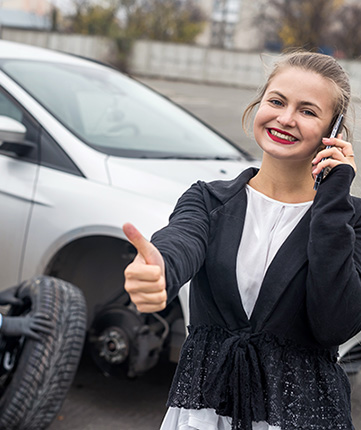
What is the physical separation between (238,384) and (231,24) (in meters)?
50.5

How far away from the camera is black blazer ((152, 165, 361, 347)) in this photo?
1.58m

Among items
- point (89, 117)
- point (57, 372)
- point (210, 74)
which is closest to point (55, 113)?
point (89, 117)

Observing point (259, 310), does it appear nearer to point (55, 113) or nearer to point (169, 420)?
point (169, 420)

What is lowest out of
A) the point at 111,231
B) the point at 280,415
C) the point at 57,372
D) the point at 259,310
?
the point at 57,372

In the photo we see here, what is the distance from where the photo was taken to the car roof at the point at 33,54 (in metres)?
4.30

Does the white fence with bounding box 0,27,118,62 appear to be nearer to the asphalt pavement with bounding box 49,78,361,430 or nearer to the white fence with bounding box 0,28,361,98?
the white fence with bounding box 0,28,361,98

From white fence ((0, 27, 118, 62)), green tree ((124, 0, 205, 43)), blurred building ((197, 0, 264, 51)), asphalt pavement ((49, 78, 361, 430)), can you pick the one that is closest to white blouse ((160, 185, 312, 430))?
asphalt pavement ((49, 78, 361, 430))

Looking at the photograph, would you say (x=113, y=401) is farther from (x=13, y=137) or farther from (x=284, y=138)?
(x=284, y=138)

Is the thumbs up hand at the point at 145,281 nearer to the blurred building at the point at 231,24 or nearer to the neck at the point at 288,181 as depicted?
the neck at the point at 288,181

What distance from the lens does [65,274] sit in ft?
12.3

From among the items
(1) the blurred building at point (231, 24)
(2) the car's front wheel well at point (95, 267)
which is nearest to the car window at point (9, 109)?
(2) the car's front wheel well at point (95, 267)

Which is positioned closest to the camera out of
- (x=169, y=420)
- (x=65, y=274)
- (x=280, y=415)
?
(x=280, y=415)

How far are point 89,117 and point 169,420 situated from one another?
8.47ft

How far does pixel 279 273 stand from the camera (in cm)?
167
